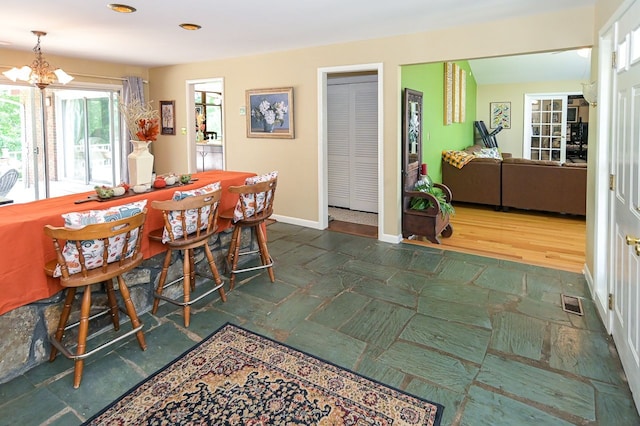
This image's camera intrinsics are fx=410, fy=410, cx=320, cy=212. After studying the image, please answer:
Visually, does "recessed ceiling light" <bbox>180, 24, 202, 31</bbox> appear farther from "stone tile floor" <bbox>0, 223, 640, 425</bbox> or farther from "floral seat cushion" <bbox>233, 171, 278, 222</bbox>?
"stone tile floor" <bbox>0, 223, 640, 425</bbox>

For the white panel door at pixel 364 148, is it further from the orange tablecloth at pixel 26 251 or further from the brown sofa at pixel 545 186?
the orange tablecloth at pixel 26 251

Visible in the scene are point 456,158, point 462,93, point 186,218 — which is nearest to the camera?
point 186,218

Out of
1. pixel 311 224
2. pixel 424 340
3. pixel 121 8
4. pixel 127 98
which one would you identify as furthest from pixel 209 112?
pixel 424 340

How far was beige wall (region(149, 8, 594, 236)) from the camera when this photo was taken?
12.6 ft

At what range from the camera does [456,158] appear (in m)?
6.87

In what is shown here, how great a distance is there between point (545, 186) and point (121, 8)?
19.1 ft

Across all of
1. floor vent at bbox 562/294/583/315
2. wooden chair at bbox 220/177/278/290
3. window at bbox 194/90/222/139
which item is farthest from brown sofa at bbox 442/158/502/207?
window at bbox 194/90/222/139

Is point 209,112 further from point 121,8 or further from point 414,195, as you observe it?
point 414,195

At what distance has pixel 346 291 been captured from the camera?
11.3ft

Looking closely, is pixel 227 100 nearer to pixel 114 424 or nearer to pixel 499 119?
pixel 114 424

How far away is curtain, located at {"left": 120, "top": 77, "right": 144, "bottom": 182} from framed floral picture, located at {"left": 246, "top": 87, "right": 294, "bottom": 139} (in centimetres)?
213

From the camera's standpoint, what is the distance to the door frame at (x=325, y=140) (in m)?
4.77

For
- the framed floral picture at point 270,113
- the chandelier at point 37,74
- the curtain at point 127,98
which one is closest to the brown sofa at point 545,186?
the framed floral picture at point 270,113

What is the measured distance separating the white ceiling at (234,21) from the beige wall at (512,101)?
6363 millimetres
